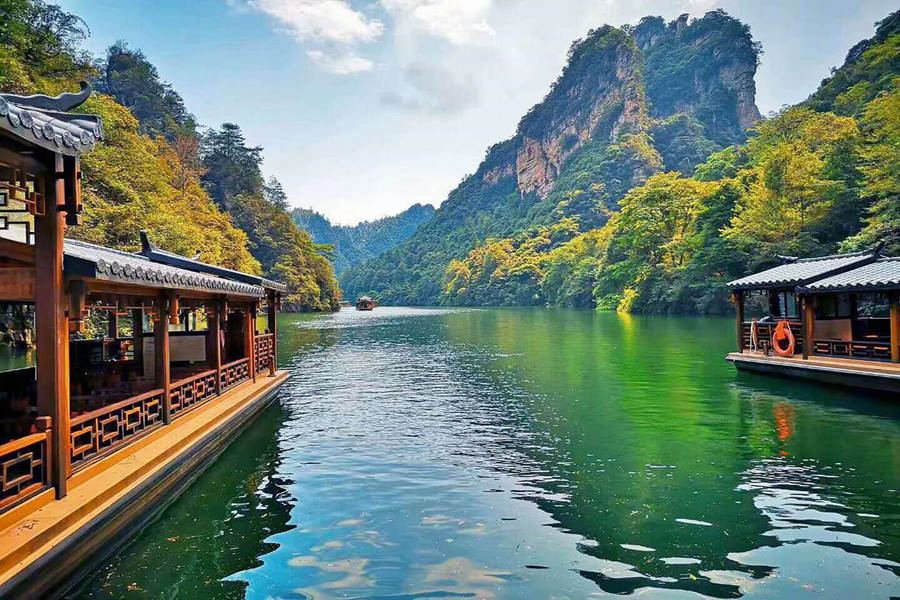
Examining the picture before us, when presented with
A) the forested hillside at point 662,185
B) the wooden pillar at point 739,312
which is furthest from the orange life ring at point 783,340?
the forested hillside at point 662,185

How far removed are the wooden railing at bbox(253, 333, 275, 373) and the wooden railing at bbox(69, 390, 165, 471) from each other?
6748 millimetres

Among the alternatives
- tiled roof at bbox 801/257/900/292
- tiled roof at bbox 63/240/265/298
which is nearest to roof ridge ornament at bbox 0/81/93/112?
tiled roof at bbox 63/240/265/298

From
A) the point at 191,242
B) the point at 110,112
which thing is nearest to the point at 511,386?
the point at 191,242

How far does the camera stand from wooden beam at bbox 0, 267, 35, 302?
262 inches

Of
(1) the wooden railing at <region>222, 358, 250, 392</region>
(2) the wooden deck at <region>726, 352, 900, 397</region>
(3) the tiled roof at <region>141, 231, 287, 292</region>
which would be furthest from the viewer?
(2) the wooden deck at <region>726, 352, 900, 397</region>

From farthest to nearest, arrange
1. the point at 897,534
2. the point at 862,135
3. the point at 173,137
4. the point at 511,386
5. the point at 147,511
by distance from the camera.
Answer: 1. the point at 173,137
2. the point at 862,135
3. the point at 511,386
4. the point at 147,511
5. the point at 897,534

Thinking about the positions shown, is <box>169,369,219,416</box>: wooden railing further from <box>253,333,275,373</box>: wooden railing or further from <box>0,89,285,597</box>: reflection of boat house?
<box>253,333,275,373</box>: wooden railing

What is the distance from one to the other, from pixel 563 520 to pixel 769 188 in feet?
141

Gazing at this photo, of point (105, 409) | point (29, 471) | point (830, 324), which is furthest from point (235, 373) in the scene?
point (830, 324)

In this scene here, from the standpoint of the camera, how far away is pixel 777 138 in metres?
53.6

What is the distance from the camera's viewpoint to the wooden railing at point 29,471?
203 inches

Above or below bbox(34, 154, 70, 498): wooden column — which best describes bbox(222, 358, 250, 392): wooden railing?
below

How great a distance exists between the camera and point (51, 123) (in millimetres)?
5664

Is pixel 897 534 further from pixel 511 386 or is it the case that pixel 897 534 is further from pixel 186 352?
pixel 186 352
